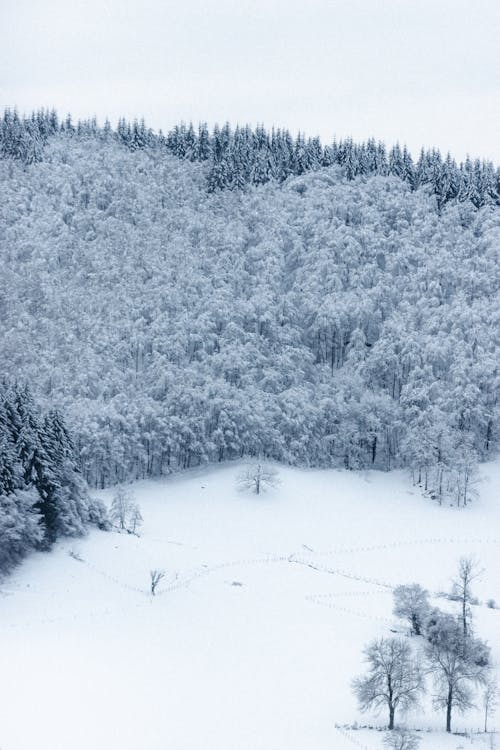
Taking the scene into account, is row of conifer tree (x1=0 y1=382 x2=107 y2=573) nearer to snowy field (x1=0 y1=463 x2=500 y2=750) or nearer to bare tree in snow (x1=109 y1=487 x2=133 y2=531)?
snowy field (x1=0 y1=463 x2=500 y2=750)

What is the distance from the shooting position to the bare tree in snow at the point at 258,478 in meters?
97.9

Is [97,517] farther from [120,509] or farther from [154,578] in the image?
[154,578]

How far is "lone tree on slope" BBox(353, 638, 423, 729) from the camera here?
4803 centimetres

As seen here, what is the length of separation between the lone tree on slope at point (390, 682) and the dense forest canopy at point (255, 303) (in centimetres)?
5341

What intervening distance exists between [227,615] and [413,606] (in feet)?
45.8

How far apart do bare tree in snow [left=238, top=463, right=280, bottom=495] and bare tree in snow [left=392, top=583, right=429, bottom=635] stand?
119ft

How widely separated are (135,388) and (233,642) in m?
57.2

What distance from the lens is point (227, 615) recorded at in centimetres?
6341

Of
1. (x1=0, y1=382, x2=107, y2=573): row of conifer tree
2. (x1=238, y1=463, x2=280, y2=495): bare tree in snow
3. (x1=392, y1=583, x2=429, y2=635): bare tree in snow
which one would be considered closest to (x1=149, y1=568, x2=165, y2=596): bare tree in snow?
(x1=0, y1=382, x2=107, y2=573): row of conifer tree

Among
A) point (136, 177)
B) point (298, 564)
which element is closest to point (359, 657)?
point (298, 564)

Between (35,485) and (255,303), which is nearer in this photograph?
(35,485)

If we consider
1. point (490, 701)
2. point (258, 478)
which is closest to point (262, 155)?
point (258, 478)

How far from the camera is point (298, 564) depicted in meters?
78.9

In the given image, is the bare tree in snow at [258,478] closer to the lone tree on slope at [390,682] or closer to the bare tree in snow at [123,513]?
the bare tree in snow at [123,513]
